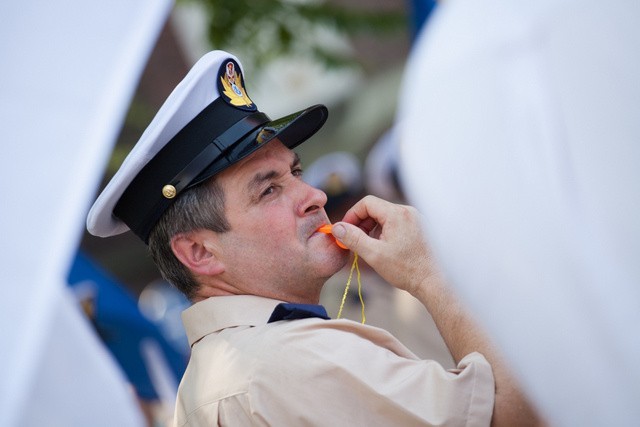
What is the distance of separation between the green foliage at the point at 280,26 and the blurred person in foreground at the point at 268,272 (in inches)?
Answer: 93.0

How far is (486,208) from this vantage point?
3.08 ft

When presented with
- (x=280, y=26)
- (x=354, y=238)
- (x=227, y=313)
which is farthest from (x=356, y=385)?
(x=280, y=26)

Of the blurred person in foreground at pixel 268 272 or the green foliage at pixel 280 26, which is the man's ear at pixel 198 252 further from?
the green foliage at pixel 280 26

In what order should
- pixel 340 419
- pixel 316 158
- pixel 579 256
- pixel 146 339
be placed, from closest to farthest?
pixel 579 256, pixel 340 419, pixel 146 339, pixel 316 158

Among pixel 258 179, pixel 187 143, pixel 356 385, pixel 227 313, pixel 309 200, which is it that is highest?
pixel 187 143

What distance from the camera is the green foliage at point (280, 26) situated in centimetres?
462

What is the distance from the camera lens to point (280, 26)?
473 centimetres

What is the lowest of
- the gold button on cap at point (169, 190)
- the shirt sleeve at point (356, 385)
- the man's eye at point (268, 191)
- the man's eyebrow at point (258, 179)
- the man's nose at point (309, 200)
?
the shirt sleeve at point (356, 385)

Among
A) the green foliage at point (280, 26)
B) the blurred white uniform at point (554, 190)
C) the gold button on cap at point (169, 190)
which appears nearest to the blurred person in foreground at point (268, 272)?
the gold button on cap at point (169, 190)

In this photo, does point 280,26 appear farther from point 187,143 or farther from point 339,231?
point 339,231

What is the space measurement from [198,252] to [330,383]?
0.61m

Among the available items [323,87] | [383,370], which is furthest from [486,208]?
[323,87]

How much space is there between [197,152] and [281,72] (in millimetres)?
8119

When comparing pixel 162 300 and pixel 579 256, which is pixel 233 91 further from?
pixel 162 300
